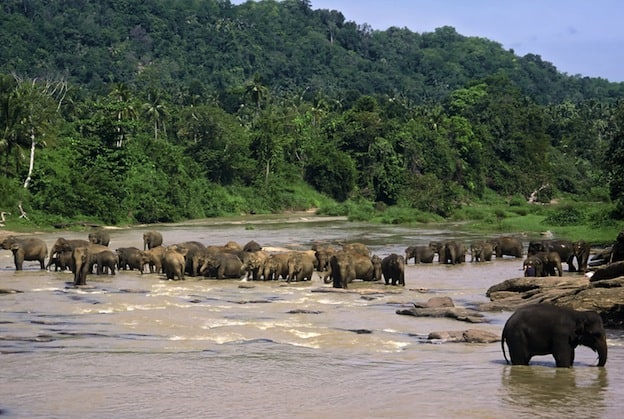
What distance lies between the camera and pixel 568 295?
1895 cm

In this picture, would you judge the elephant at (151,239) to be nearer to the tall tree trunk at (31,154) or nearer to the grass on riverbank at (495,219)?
the grass on riverbank at (495,219)

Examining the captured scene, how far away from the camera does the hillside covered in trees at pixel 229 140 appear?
62.4m

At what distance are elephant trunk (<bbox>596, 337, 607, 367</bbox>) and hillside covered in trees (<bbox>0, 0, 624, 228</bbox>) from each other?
24576 mm

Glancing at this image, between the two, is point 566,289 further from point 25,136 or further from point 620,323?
point 25,136

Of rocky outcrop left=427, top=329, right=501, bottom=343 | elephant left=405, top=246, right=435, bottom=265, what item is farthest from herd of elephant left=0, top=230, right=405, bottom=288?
rocky outcrop left=427, top=329, right=501, bottom=343

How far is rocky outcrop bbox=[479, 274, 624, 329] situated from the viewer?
18031mm

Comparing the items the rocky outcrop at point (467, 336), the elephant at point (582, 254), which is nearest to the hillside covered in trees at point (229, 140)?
the elephant at point (582, 254)

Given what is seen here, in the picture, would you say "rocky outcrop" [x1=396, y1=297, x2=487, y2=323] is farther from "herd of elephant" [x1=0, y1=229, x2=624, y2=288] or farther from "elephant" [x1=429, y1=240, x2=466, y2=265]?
"elephant" [x1=429, y1=240, x2=466, y2=265]

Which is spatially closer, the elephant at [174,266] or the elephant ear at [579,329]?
the elephant ear at [579,329]

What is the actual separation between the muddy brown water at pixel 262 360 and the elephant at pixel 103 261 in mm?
2933

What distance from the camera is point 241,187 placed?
8256 cm

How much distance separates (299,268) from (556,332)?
15.1 m

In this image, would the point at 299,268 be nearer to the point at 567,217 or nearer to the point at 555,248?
the point at 555,248

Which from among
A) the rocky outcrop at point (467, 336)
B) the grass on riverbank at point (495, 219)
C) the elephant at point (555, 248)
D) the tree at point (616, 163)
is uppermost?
the tree at point (616, 163)
